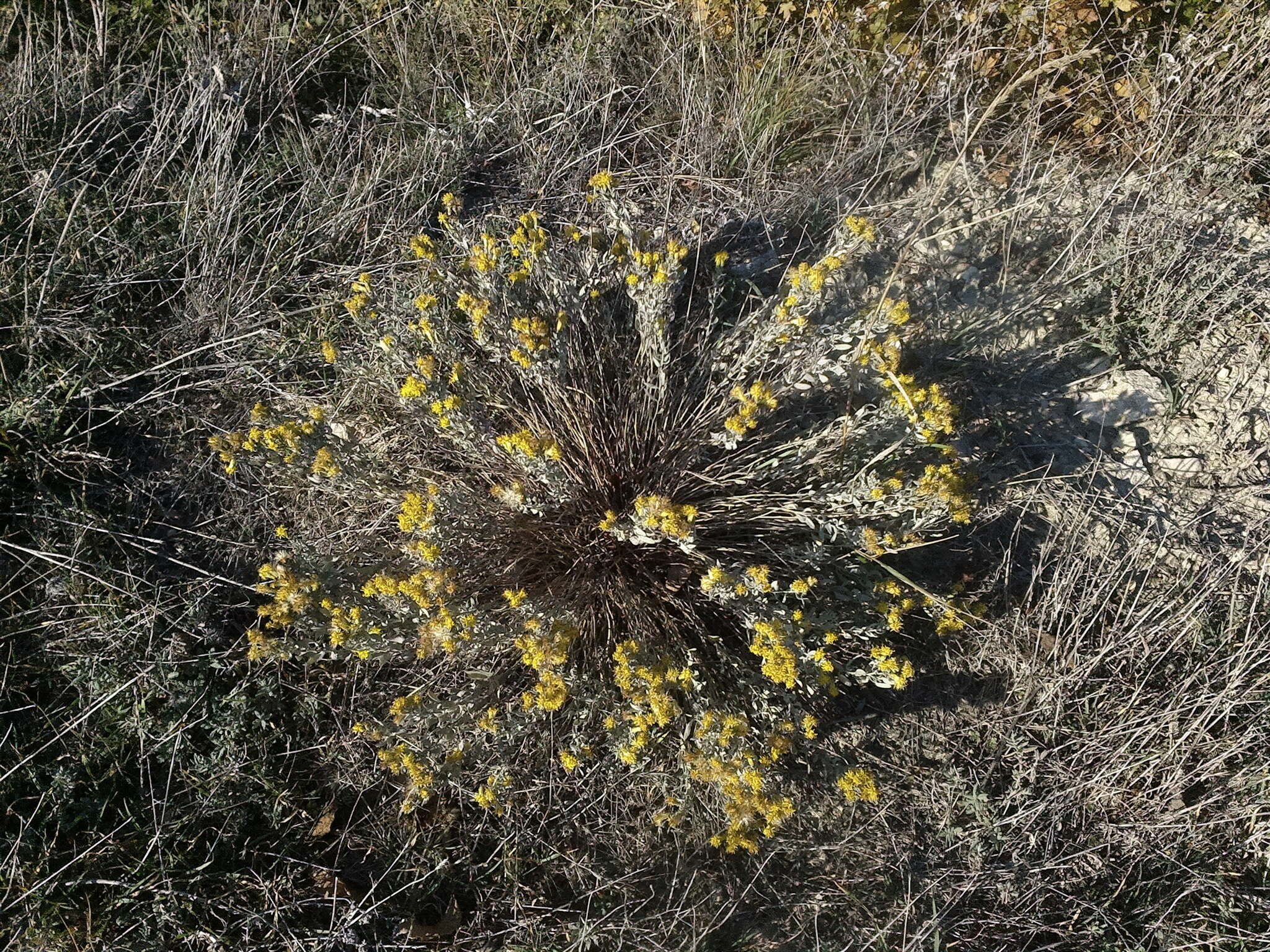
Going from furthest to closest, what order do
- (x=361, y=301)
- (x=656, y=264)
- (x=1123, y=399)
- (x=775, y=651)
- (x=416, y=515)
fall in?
1. (x=1123, y=399)
2. (x=361, y=301)
3. (x=656, y=264)
4. (x=416, y=515)
5. (x=775, y=651)

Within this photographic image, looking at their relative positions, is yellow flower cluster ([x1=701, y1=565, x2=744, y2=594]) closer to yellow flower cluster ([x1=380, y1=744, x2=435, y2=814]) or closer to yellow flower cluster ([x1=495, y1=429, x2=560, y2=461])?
yellow flower cluster ([x1=495, y1=429, x2=560, y2=461])

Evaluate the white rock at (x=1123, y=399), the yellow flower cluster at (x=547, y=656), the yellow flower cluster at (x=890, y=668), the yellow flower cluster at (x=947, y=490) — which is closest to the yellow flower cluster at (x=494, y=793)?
the yellow flower cluster at (x=547, y=656)

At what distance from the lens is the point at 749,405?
2375 millimetres

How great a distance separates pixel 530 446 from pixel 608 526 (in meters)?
0.38

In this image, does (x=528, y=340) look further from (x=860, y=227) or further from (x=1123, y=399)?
(x=1123, y=399)

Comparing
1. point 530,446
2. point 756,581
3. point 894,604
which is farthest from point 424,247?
point 894,604

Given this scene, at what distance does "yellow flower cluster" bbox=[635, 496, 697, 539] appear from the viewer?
224cm

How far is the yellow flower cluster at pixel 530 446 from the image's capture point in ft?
7.38

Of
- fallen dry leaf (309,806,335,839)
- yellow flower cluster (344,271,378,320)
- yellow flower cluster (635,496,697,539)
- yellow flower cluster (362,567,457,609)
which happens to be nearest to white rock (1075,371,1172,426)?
yellow flower cluster (635,496,697,539)

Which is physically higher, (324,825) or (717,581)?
(717,581)

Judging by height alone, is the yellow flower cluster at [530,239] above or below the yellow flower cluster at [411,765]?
above

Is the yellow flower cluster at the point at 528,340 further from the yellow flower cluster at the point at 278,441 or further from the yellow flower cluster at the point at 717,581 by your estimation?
the yellow flower cluster at the point at 717,581

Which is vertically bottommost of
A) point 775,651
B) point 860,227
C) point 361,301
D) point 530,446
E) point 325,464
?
point 775,651

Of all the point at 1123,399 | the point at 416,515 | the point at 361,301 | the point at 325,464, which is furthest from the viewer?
the point at 1123,399
